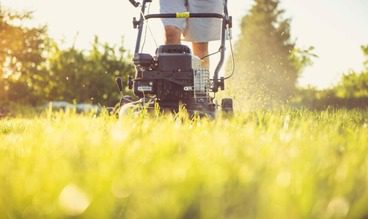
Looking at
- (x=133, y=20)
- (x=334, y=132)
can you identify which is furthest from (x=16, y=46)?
(x=334, y=132)

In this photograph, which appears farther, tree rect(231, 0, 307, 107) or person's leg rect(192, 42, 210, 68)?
tree rect(231, 0, 307, 107)

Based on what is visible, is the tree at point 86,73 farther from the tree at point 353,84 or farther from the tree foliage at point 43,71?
the tree at point 353,84

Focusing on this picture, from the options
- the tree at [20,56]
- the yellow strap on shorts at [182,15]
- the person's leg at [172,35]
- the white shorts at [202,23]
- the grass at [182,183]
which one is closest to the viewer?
the grass at [182,183]

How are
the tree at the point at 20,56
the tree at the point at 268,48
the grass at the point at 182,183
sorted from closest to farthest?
the grass at the point at 182,183 < the tree at the point at 20,56 < the tree at the point at 268,48

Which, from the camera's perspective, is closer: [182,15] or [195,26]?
[182,15]

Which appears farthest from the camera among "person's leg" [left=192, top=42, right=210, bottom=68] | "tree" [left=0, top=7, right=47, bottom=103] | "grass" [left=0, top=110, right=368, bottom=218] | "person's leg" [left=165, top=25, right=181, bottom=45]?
"tree" [left=0, top=7, right=47, bottom=103]

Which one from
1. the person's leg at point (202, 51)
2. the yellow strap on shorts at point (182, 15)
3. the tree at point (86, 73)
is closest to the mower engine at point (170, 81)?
the yellow strap on shorts at point (182, 15)

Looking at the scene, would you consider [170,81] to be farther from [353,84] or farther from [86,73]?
[353,84]

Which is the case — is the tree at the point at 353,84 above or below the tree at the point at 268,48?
below

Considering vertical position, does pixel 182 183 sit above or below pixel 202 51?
below

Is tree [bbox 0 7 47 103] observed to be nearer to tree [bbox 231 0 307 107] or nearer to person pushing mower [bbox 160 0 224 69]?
tree [bbox 231 0 307 107]

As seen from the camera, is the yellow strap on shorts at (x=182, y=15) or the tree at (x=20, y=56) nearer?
the yellow strap on shorts at (x=182, y=15)

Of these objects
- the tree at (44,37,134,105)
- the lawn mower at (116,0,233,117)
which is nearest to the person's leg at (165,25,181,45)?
the lawn mower at (116,0,233,117)

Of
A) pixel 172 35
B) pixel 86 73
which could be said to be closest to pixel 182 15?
pixel 172 35
